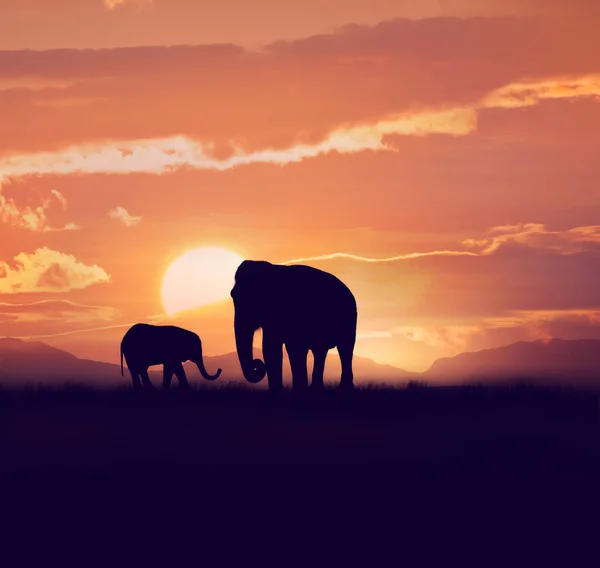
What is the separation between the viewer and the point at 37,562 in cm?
1216

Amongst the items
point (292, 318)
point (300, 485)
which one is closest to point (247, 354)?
point (292, 318)

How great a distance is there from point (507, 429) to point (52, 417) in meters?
8.18

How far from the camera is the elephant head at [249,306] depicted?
27.1 m

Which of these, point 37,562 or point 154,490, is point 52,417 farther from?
point 37,562

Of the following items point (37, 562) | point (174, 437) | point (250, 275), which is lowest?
point (37, 562)

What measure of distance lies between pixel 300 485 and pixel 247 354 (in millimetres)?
12954

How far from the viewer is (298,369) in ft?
84.8

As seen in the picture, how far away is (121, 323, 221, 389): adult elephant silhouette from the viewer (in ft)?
111

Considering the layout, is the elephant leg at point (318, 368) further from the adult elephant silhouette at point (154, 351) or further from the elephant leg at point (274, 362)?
the adult elephant silhouette at point (154, 351)

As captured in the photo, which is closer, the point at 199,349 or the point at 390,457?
the point at 390,457

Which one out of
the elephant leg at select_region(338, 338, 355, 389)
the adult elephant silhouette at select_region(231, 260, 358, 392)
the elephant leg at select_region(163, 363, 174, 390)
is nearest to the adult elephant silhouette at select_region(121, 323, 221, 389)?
the elephant leg at select_region(163, 363, 174, 390)

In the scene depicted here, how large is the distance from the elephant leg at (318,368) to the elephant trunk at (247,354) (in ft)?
4.45

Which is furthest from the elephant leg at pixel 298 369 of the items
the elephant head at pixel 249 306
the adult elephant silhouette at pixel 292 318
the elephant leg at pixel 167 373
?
the elephant leg at pixel 167 373

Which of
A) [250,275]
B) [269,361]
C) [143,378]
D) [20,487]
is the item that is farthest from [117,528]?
[143,378]
